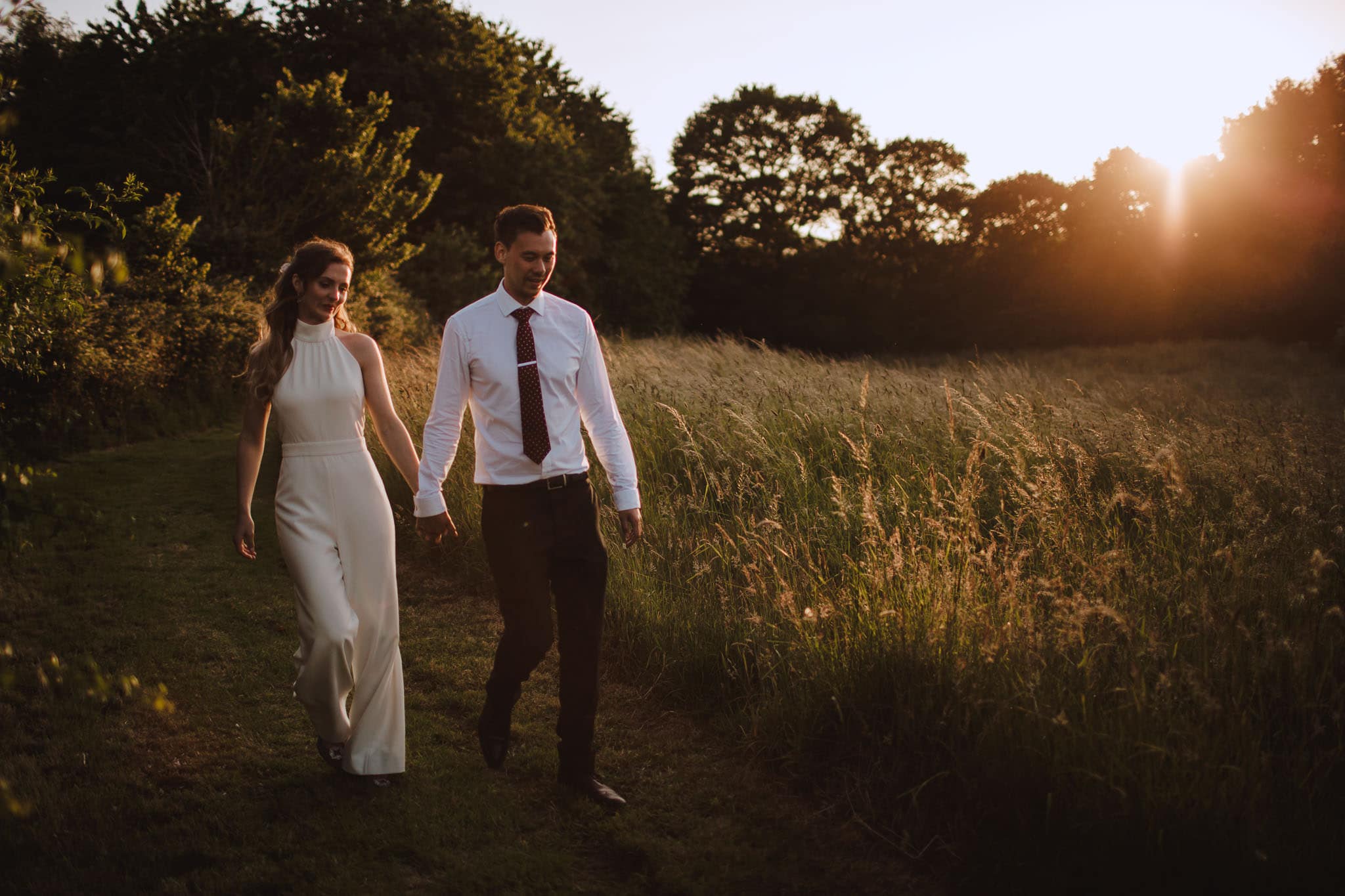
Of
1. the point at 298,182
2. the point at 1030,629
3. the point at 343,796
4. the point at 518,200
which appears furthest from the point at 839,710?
the point at 518,200

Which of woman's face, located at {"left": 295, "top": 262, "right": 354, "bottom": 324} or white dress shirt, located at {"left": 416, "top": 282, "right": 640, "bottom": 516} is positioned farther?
woman's face, located at {"left": 295, "top": 262, "right": 354, "bottom": 324}

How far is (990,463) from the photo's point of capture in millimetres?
7289

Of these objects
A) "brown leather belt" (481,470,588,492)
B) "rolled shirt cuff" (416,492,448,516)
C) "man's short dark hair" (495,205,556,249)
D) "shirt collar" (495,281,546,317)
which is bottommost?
"rolled shirt cuff" (416,492,448,516)

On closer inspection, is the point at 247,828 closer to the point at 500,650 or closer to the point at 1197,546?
the point at 500,650

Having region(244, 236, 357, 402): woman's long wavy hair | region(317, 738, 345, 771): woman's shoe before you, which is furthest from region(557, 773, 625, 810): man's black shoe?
region(244, 236, 357, 402): woman's long wavy hair

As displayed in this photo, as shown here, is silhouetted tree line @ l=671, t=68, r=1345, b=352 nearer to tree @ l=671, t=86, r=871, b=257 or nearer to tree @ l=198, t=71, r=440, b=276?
tree @ l=671, t=86, r=871, b=257

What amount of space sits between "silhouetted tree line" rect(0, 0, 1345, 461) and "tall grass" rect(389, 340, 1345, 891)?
3205mm

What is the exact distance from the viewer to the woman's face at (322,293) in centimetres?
394

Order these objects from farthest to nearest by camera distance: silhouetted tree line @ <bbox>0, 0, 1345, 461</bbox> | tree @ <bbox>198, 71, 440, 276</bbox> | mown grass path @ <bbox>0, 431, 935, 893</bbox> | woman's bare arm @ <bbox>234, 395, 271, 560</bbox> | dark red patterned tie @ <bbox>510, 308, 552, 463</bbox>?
tree @ <bbox>198, 71, 440, 276</bbox>, silhouetted tree line @ <bbox>0, 0, 1345, 461</bbox>, woman's bare arm @ <bbox>234, 395, 271, 560</bbox>, dark red patterned tie @ <bbox>510, 308, 552, 463</bbox>, mown grass path @ <bbox>0, 431, 935, 893</bbox>

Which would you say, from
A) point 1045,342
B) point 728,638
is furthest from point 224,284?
point 1045,342

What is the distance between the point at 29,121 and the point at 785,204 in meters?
31.2

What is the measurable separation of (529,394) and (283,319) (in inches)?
51.7

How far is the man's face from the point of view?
3.61 metres

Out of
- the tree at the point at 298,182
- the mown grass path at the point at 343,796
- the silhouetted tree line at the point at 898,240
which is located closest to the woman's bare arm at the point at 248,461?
the mown grass path at the point at 343,796
